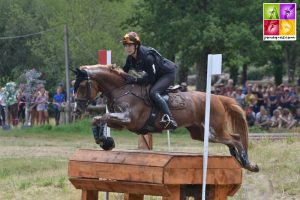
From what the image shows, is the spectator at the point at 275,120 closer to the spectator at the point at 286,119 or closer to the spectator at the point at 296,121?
the spectator at the point at 286,119

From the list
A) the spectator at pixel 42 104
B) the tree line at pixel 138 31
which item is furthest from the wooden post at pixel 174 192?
the spectator at pixel 42 104

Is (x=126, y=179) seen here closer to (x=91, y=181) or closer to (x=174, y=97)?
(x=91, y=181)

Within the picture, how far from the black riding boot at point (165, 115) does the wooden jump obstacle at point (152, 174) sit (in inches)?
36.0

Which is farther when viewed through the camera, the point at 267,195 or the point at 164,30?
the point at 164,30

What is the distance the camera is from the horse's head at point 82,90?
→ 43.5 ft

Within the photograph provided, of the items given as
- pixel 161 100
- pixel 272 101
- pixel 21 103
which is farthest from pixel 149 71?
pixel 21 103

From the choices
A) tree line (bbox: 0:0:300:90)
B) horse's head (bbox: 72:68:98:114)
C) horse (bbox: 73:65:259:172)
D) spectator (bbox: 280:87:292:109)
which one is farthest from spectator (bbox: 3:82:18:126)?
horse's head (bbox: 72:68:98:114)

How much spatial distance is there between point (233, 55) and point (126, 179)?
22.9 m

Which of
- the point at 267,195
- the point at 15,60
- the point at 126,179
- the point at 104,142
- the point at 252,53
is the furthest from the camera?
the point at 15,60

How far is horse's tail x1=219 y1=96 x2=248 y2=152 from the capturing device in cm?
1438

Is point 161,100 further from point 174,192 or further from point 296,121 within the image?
point 296,121

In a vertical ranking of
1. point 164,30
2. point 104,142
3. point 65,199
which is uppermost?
point 164,30

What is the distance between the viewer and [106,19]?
47.7m

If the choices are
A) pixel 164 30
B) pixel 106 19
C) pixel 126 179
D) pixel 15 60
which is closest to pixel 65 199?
pixel 126 179
